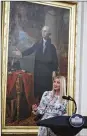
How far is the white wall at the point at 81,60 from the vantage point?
94.4 inches

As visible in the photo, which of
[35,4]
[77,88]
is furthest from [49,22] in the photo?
[77,88]

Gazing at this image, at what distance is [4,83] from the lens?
2.36 metres

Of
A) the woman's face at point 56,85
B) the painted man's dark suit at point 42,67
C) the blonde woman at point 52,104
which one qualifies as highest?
the painted man's dark suit at point 42,67

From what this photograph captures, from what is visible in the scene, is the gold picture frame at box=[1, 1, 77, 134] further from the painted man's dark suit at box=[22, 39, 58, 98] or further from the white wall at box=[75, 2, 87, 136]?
the painted man's dark suit at box=[22, 39, 58, 98]

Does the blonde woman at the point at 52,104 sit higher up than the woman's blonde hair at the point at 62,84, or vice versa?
the woman's blonde hair at the point at 62,84

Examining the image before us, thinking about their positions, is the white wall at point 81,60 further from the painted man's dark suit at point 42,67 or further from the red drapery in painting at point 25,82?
the red drapery in painting at point 25,82

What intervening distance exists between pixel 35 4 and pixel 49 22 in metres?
0.20

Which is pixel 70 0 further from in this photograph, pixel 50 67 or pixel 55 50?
pixel 50 67

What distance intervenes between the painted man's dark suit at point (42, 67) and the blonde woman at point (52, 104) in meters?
0.05

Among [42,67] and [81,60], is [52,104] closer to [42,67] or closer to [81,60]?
[42,67]

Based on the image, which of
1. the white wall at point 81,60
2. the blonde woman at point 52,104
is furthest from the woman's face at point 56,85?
the white wall at point 81,60

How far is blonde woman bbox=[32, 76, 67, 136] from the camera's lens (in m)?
2.32

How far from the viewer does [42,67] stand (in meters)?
2.42

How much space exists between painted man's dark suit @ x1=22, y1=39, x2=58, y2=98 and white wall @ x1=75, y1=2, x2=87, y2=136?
0.69 feet
